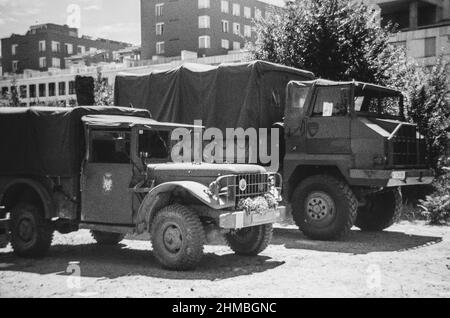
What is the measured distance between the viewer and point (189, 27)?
58094 mm

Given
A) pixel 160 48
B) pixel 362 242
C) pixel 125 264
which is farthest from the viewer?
pixel 160 48

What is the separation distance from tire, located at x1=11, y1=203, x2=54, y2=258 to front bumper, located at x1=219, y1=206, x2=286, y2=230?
10.5 ft

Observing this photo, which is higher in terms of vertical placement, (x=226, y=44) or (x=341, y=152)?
(x=226, y=44)

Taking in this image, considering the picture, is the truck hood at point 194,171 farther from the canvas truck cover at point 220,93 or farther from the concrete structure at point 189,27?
the concrete structure at point 189,27

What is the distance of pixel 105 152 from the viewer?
352 inches

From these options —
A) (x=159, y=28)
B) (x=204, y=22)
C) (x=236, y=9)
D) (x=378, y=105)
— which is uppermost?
(x=236, y=9)

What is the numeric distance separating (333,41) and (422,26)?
88.6ft

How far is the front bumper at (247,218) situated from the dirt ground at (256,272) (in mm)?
666

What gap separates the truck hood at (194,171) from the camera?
26.6ft

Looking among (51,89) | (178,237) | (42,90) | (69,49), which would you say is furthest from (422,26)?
(69,49)

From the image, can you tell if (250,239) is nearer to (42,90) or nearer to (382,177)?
(382,177)

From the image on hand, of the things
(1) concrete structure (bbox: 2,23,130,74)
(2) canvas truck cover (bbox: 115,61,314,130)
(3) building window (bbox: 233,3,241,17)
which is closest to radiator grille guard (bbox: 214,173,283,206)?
(2) canvas truck cover (bbox: 115,61,314,130)

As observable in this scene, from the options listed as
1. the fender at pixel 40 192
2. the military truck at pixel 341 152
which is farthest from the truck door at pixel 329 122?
the fender at pixel 40 192

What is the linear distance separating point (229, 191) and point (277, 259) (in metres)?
1.65
